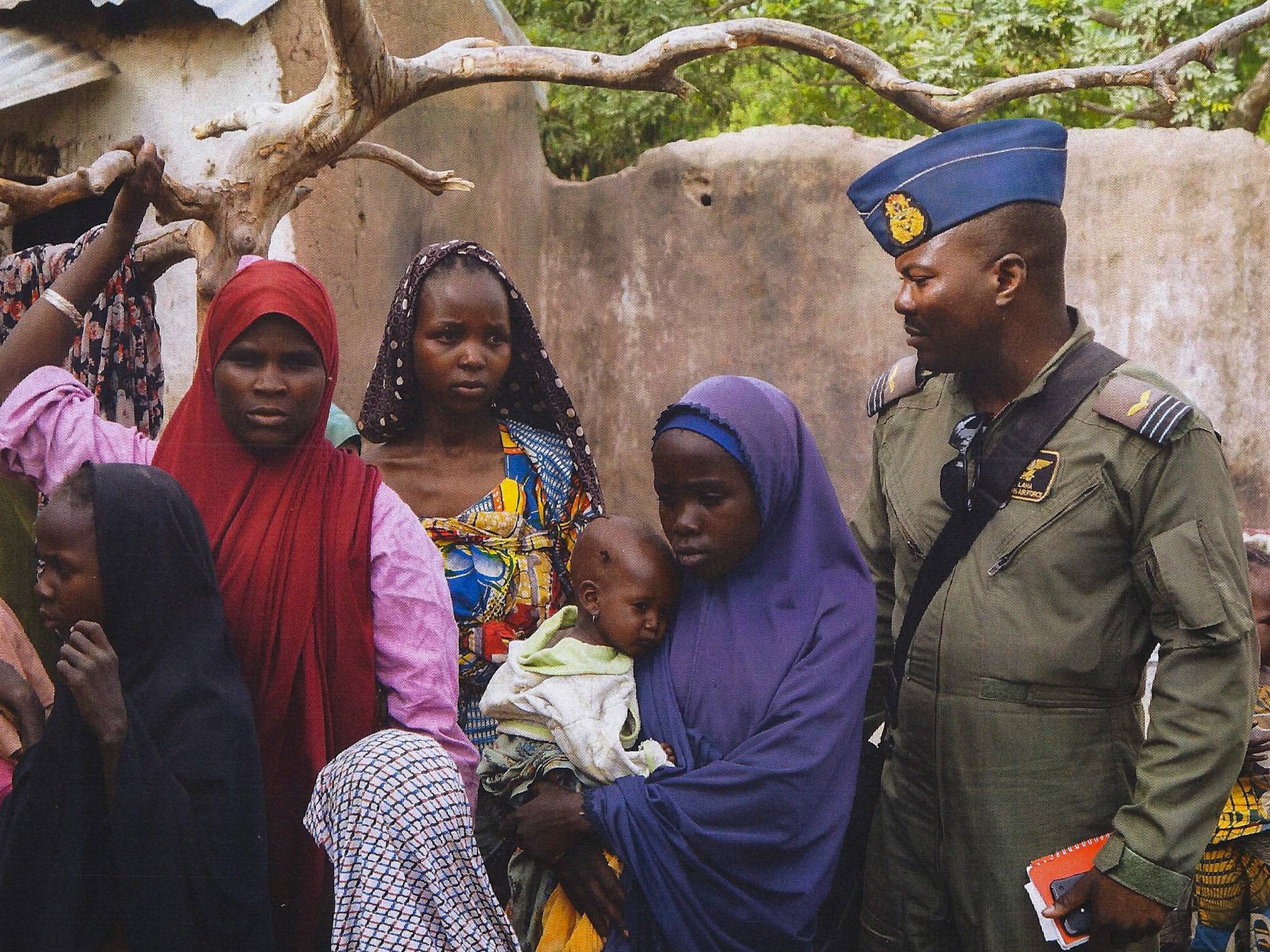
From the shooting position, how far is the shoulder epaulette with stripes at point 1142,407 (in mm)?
2295

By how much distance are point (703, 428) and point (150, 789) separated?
3.93 ft

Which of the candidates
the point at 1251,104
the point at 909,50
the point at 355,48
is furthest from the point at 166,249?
the point at 909,50

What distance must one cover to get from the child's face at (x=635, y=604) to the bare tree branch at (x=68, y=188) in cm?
163

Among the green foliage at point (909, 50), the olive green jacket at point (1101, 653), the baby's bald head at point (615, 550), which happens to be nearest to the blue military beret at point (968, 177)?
the olive green jacket at point (1101, 653)

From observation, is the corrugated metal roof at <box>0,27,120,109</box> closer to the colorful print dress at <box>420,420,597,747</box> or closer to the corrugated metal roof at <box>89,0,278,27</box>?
the corrugated metal roof at <box>89,0,278,27</box>

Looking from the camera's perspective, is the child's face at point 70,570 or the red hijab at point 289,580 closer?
the child's face at point 70,570

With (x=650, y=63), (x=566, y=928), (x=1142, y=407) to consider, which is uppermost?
(x=650, y=63)

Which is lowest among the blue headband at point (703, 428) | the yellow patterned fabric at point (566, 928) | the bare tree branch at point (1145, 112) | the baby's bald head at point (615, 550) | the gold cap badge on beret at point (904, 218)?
the yellow patterned fabric at point (566, 928)

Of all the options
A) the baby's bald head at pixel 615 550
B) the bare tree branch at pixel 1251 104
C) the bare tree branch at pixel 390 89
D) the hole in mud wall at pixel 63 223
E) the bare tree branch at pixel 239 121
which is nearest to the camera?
the baby's bald head at pixel 615 550

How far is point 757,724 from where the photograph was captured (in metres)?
2.41

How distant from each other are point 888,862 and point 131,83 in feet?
19.3

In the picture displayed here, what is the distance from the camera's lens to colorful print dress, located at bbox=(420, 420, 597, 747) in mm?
2975

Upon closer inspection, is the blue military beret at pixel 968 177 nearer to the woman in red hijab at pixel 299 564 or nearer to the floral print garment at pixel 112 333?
the woman in red hijab at pixel 299 564

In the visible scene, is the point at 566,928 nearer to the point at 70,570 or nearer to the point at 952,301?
the point at 70,570
